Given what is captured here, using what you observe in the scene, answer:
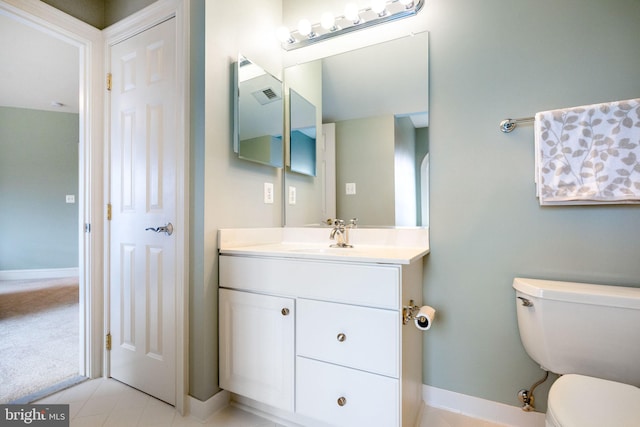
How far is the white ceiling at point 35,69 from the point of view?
97.6 inches

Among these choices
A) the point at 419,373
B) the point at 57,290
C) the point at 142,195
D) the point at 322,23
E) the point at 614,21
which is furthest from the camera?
the point at 57,290

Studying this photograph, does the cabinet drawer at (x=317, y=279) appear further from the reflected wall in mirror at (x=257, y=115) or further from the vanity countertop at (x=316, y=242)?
the reflected wall in mirror at (x=257, y=115)

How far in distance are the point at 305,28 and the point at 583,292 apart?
1898 mm

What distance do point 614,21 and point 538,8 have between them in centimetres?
29

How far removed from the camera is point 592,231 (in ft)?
4.02

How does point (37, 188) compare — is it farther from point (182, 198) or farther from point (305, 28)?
point (305, 28)

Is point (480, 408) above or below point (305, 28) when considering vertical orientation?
below

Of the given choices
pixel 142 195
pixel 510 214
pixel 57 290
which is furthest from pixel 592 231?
pixel 57 290

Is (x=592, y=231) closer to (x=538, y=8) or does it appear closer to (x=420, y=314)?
(x=420, y=314)

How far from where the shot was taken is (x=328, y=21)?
1.71 meters

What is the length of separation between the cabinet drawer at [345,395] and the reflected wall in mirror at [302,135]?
3.70ft

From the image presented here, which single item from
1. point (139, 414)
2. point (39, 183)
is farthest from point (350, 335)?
point (39, 183)

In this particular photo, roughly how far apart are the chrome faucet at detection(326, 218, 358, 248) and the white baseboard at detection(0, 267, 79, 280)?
186 inches

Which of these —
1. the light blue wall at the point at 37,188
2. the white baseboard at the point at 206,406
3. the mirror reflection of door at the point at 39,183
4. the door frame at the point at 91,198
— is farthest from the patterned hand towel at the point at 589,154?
the light blue wall at the point at 37,188
